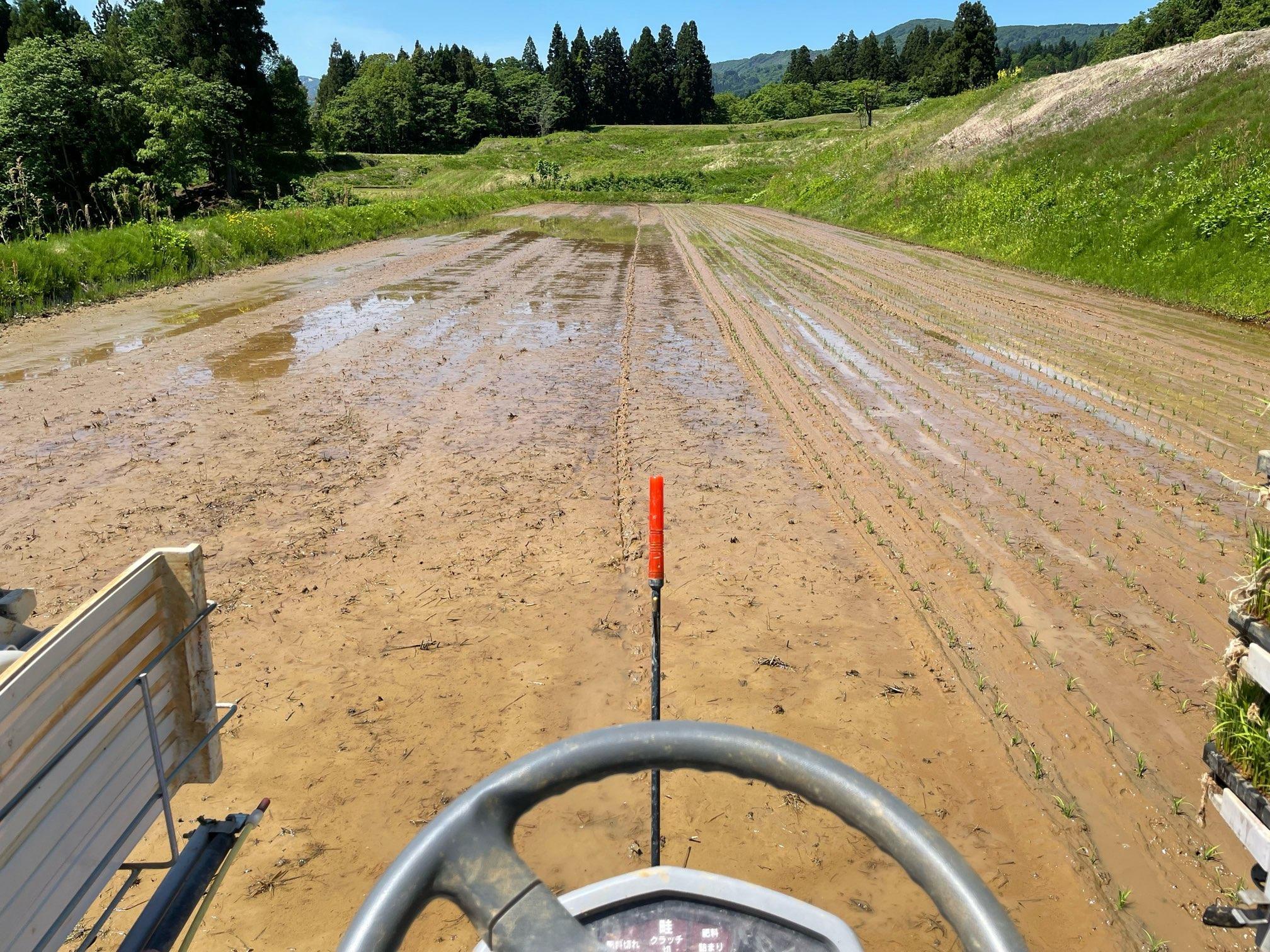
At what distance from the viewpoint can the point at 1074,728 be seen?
4379 mm

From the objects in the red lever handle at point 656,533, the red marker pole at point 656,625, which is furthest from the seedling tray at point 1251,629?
the red lever handle at point 656,533

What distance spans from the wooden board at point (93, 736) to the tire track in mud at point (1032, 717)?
3472 millimetres

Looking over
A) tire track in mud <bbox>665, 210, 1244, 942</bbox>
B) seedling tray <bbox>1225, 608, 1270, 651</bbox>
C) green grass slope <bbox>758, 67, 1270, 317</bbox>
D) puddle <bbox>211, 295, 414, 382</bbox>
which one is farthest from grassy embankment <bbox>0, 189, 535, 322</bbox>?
green grass slope <bbox>758, 67, 1270, 317</bbox>

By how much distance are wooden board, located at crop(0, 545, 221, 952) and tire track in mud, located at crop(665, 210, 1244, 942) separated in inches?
137

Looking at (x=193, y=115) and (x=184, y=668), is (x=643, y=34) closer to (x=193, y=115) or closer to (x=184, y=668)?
(x=193, y=115)

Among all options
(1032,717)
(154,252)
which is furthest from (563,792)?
(154,252)

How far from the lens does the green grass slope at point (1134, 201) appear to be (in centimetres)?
1709

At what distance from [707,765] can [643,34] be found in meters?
143

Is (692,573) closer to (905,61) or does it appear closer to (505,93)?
(505,93)

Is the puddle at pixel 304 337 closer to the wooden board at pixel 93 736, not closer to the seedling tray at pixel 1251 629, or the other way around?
the wooden board at pixel 93 736

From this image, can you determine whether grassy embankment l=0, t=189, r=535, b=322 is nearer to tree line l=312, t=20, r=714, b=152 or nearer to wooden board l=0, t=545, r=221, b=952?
wooden board l=0, t=545, r=221, b=952

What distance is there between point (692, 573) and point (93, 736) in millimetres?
4097

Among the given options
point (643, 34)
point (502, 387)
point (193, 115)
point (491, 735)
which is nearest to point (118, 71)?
point (193, 115)

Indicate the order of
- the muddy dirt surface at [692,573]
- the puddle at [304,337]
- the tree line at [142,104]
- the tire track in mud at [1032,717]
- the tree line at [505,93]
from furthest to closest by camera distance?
the tree line at [505,93], the tree line at [142,104], the puddle at [304,337], the muddy dirt surface at [692,573], the tire track in mud at [1032,717]
